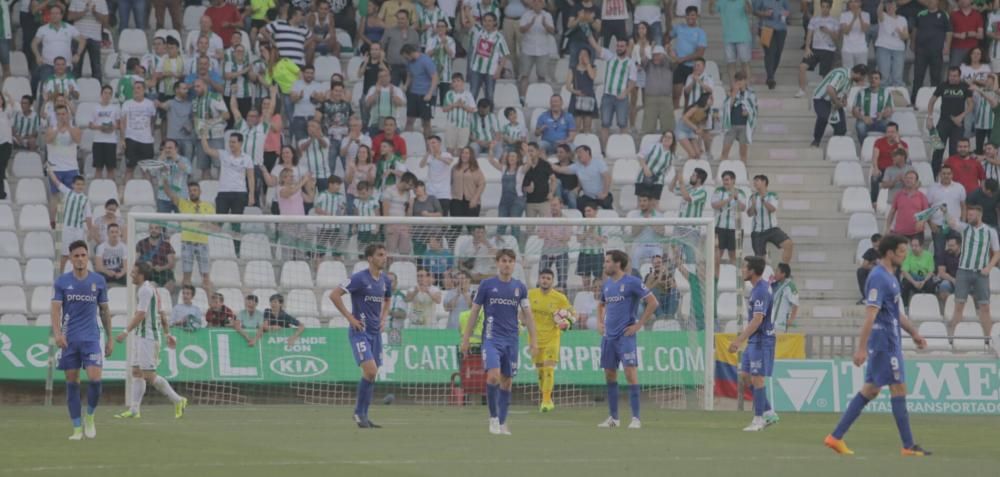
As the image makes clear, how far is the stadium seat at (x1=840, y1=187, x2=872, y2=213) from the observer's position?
28.2 meters

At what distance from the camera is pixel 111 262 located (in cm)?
2527

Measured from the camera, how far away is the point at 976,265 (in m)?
25.8

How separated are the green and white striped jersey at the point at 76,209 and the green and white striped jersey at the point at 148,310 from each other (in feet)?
18.8

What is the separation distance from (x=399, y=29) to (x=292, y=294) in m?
7.05

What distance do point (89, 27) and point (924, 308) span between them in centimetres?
1459

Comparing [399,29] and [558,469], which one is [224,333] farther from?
[558,469]

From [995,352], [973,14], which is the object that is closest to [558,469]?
[995,352]

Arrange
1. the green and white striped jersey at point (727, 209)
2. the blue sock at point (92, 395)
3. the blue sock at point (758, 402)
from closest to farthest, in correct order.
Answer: the blue sock at point (92, 395), the blue sock at point (758, 402), the green and white striped jersey at point (727, 209)

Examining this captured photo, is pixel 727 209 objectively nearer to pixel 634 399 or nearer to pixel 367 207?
pixel 367 207

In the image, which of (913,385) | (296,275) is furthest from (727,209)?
(296,275)

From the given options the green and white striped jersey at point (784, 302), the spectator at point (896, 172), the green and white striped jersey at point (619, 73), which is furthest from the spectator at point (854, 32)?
the green and white striped jersey at point (784, 302)

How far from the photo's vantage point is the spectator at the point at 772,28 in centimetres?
3028

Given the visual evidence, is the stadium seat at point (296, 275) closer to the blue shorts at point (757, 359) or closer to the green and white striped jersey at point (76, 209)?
the green and white striped jersey at point (76, 209)

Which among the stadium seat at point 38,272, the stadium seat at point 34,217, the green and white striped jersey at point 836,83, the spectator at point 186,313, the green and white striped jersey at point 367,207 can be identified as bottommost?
the spectator at point 186,313
